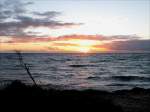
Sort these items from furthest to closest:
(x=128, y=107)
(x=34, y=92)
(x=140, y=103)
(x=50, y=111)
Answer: (x=140, y=103) → (x=128, y=107) → (x=34, y=92) → (x=50, y=111)

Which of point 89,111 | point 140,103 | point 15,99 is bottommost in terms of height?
point 140,103

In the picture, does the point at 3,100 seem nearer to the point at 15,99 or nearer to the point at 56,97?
the point at 15,99

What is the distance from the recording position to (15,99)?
937 cm

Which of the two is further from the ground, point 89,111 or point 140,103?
point 89,111

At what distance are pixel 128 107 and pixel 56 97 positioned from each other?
403cm

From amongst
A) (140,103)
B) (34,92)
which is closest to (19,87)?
(34,92)

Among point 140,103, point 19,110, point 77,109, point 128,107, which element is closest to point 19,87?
point 19,110

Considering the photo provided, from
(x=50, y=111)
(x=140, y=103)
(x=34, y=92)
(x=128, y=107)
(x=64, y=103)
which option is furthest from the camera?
(x=140, y=103)

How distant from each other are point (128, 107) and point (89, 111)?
3680mm

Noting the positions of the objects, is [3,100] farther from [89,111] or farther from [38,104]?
[89,111]

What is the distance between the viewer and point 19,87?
445 inches

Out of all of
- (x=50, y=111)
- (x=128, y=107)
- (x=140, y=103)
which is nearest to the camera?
(x=50, y=111)

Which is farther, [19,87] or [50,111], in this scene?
[19,87]

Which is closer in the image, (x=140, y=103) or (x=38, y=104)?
(x=38, y=104)
